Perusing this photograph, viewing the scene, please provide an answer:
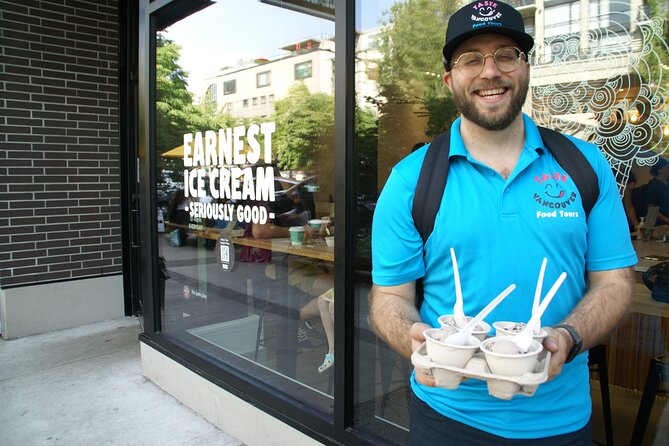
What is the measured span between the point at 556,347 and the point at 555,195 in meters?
0.44

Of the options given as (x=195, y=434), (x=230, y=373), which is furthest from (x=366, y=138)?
(x=195, y=434)

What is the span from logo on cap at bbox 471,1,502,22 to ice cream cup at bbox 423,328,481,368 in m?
0.84

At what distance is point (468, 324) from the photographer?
1.24m

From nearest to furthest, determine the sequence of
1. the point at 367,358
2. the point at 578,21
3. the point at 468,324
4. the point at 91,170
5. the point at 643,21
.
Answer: the point at 468,324, the point at 643,21, the point at 578,21, the point at 367,358, the point at 91,170

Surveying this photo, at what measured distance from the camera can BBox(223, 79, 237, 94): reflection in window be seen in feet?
13.8

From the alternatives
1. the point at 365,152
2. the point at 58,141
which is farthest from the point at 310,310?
the point at 58,141

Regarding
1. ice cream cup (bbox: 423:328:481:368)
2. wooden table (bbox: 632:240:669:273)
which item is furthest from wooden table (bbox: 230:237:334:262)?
ice cream cup (bbox: 423:328:481:368)

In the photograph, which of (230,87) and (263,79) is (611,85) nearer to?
(263,79)

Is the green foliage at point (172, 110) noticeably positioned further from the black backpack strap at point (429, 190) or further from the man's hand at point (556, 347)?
the man's hand at point (556, 347)

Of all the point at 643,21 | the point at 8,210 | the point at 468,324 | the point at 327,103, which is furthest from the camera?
the point at 8,210

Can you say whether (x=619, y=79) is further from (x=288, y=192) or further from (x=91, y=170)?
(x=91, y=170)

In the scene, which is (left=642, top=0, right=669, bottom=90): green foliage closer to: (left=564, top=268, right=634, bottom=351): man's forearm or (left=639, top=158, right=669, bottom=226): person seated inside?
(left=639, top=158, right=669, bottom=226): person seated inside

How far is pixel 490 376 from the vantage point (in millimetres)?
1155

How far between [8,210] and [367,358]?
14.2 ft
